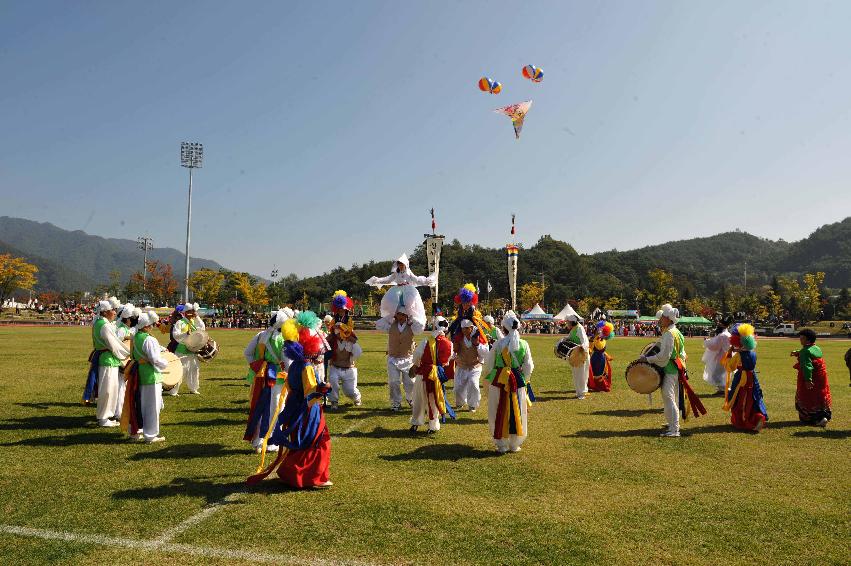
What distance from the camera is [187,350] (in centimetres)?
1322

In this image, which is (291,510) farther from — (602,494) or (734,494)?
(734,494)

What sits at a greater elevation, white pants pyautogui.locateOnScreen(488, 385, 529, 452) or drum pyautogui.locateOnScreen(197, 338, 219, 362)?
drum pyautogui.locateOnScreen(197, 338, 219, 362)

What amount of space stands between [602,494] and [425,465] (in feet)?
7.61

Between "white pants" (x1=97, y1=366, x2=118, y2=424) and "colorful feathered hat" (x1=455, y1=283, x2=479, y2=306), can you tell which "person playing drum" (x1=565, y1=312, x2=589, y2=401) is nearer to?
"colorful feathered hat" (x1=455, y1=283, x2=479, y2=306)

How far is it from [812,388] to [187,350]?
1327cm

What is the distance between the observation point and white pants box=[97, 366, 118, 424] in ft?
31.7

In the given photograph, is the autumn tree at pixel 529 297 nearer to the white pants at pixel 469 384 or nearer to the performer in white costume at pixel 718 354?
the performer in white costume at pixel 718 354

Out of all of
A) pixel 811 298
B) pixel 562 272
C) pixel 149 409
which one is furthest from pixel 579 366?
pixel 562 272

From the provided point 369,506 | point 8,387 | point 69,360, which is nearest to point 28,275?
point 69,360

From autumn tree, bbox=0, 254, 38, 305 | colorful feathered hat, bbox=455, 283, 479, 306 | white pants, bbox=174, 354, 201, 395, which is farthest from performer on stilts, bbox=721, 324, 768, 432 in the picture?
autumn tree, bbox=0, 254, 38, 305

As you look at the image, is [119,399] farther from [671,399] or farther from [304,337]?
[671,399]

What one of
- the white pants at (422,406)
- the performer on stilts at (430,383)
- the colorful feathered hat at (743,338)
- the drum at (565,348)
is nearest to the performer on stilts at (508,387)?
the performer on stilts at (430,383)

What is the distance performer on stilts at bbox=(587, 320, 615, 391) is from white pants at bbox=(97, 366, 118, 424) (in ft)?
35.3

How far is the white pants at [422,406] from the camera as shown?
30.5 feet
